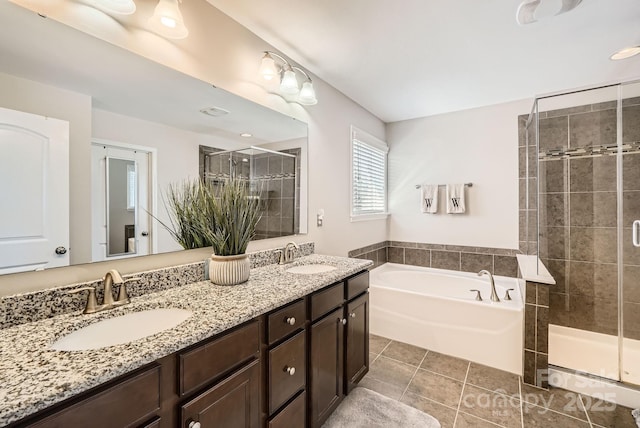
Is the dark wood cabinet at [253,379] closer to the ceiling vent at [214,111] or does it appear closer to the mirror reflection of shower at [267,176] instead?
the mirror reflection of shower at [267,176]

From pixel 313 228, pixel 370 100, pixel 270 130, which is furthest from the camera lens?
pixel 370 100

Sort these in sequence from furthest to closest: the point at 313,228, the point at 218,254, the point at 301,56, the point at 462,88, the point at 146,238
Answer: the point at 462,88, the point at 313,228, the point at 301,56, the point at 218,254, the point at 146,238

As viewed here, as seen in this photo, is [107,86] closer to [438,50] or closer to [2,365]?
[2,365]

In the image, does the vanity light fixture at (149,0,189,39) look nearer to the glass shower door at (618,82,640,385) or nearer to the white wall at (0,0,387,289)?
the white wall at (0,0,387,289)

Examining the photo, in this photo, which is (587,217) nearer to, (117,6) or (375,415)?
(375,415)

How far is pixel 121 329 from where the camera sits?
1077 mm

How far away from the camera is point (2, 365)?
2.36 ft

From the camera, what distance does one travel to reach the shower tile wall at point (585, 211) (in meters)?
2.41

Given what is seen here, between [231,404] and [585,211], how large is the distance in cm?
342

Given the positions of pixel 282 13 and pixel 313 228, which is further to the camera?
pixel 313 228

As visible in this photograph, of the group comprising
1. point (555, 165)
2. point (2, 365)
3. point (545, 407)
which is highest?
point (555, 165)

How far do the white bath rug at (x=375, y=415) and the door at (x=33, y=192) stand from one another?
1.72m

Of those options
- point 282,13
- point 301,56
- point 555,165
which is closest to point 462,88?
point 555,165

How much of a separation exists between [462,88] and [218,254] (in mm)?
2737
